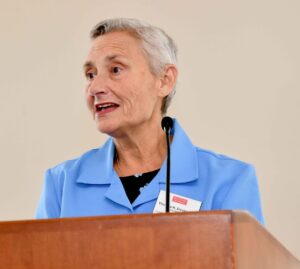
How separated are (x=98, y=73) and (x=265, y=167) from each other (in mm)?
964

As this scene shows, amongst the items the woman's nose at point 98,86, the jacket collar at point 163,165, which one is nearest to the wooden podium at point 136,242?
the jacket collar at point 163,165

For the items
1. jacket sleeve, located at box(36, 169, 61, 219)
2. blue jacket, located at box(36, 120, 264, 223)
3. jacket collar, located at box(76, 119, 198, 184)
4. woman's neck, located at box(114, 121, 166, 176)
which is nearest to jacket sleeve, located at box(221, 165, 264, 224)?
blue jacket, located at box(36, 120, 264, 223)

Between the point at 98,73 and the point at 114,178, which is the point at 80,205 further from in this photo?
the point at 98,73

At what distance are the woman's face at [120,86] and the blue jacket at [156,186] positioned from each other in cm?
12

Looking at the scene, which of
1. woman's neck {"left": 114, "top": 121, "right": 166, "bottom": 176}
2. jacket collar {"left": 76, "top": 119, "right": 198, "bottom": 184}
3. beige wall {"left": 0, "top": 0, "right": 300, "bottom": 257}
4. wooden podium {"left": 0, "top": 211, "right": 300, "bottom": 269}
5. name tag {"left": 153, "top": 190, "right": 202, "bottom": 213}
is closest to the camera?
wooden podium {"left": 0, "top": 211, "right": 300, "bottom": 269}

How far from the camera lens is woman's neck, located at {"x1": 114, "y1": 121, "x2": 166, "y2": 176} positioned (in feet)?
6.72

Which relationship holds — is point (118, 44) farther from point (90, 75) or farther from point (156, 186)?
point (156, 186)

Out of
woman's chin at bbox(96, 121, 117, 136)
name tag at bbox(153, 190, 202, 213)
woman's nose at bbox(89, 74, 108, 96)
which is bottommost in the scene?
name tag at bbox(153, 190, 202, 213)

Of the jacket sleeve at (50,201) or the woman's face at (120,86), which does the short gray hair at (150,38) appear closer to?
the woman's face at (120,86)

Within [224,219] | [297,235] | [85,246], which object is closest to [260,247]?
[224,219]

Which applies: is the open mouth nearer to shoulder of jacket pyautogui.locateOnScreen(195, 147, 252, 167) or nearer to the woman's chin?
the woman's chin

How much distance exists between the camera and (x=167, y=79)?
2156 millimetres

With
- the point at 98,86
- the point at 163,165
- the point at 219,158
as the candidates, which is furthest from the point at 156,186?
the point at 98,86

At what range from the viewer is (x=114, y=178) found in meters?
1.98
